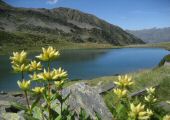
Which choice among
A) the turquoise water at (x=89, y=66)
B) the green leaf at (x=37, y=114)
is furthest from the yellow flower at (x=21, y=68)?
the turquoise water at (x=89, y=66)

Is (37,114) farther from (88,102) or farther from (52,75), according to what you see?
(88,102)

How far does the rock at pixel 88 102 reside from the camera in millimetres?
8148

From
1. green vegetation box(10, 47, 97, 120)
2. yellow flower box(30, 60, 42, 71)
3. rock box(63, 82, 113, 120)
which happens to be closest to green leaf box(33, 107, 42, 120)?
green vegetation box(10, 47, 97, 120)

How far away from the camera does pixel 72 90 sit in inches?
349

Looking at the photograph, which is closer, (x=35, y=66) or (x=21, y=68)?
(x=21, y=68)

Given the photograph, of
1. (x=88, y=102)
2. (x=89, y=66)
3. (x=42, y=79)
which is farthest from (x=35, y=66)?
(x=89, y=66)

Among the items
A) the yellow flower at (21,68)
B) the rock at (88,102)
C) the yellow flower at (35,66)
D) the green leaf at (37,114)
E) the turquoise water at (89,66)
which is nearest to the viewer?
the yellow flower at (21,68)

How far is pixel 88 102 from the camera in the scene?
845 cm

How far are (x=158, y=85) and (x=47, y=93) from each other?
44.4 feet

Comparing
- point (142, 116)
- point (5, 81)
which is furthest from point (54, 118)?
point (5, 81)

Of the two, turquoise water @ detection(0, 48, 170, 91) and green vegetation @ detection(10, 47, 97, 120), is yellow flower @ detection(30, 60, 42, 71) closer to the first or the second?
green vegetation @ detection(10, 47, 97, 120)

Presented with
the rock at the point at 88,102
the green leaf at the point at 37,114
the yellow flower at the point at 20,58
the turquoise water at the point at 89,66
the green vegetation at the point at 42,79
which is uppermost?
the yellow flower at the point at 20,58

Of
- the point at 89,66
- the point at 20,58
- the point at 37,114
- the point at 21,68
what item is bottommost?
the point at 89,66

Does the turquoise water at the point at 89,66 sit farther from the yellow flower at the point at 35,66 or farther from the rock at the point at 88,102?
the yellow flower at the point at 35,66
